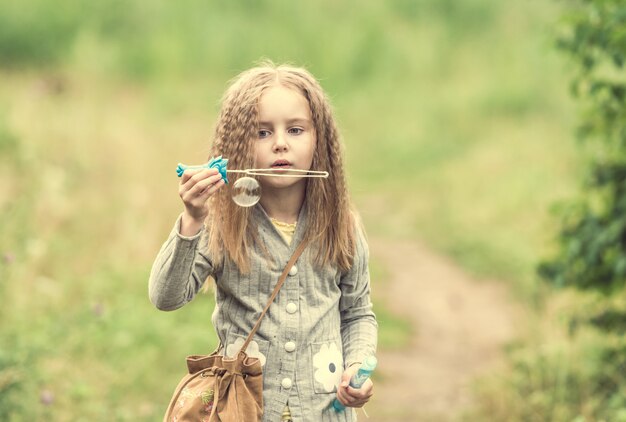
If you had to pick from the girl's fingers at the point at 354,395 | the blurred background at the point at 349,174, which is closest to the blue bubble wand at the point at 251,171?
the girl's fingers at the point at 354,395

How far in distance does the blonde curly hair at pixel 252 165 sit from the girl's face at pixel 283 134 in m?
0.02

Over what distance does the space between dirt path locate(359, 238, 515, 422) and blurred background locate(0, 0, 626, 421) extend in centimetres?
4

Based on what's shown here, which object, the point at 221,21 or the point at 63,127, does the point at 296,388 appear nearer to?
the point at 63,127

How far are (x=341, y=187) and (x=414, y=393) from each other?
3.67 m

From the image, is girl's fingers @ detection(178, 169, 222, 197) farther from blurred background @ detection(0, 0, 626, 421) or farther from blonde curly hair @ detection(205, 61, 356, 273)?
blurred background @ detection(0, 0, 626, 421)

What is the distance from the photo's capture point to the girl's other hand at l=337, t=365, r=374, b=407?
8.45ft

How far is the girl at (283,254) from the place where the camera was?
262 centimetres

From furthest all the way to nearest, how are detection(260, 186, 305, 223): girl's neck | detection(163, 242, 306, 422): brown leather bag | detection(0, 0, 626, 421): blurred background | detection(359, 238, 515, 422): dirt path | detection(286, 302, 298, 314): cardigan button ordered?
detection(359, 238, 515, 422): dirt path, detection(0, 0, 626, 421): blurred background, detection(260, 186, 305, 223): girl's neck, detection(286, 302, 298, 314): cardigan button, detection(163, 242, 306, 422): brown leather bag

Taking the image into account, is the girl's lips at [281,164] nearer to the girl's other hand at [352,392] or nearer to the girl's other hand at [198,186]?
the girl's other hand at [198,186]

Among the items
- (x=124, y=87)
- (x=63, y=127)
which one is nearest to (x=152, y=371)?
(x=63, y=127)

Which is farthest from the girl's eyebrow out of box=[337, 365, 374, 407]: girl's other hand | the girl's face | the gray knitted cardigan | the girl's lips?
box=[337, 365, 374, 407]: girl's other hand

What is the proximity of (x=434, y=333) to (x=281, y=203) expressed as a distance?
200 inches

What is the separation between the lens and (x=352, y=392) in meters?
2.59

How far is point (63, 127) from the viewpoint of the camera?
28.9 feet
